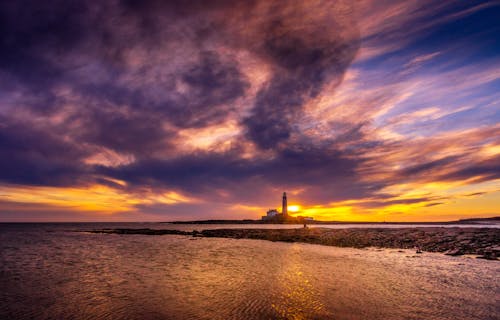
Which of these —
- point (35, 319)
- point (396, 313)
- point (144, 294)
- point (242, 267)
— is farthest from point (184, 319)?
point (242, 267)

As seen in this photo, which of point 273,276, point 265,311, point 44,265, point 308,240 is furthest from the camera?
point 308,240

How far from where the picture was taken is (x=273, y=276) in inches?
707

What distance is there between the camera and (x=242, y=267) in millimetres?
21422

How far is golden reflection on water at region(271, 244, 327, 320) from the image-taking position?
10.5 meters

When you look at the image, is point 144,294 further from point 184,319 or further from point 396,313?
point 396,313

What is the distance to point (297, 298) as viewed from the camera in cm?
1255

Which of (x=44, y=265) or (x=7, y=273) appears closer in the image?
(x=7, y=273)

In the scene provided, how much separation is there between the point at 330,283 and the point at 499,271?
12.0 meters

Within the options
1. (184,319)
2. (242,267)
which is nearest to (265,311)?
(184,319)

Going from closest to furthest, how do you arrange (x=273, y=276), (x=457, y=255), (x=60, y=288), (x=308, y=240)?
(x=60, y=288), (x=273, y=276), (x=457, y=255), (x=308, y=240)

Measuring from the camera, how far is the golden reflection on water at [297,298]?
10453 mm

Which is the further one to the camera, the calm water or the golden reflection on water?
the calm water

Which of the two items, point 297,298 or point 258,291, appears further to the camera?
point 258,291

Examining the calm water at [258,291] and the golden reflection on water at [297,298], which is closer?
the golden reflection on water at [297,298]
